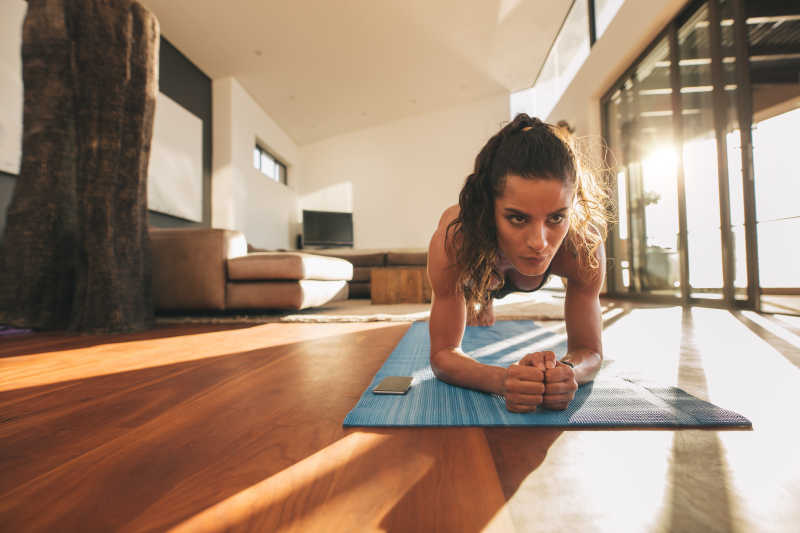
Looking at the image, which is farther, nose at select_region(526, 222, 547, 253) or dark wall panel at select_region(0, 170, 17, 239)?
dark wall panel at select_region(0, 170, 17, 239)

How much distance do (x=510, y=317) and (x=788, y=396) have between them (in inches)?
59.2

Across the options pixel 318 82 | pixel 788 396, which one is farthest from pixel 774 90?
pixel 318 82

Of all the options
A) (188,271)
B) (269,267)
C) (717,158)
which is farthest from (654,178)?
(188,271)

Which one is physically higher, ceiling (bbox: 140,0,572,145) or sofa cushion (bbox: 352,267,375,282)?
ceiling (bbox: 140,0,572,145)

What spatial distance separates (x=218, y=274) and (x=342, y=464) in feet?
7.59

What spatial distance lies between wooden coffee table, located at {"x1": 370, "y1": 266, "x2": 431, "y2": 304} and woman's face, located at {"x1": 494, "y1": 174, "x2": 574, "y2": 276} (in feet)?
9.28

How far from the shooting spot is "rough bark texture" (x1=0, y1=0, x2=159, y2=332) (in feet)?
6.50

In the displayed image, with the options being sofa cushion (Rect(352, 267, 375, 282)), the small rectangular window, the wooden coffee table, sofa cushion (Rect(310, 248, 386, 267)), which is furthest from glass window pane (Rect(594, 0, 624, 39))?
the small rectangular window

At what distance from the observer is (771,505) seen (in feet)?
1.43

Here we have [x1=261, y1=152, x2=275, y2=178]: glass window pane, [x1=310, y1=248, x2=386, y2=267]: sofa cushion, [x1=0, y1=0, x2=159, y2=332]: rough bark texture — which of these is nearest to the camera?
[x1=0, y1=0, x2=159, y2=332]: rough bark texture

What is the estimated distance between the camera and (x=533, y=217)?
77 centimetres

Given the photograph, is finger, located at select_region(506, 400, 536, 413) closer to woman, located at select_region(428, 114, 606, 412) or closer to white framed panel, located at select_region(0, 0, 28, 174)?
woman, located at select_region(428, 114, 606, 412)

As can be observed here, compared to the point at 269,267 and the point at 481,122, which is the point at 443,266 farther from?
the point at 481,122

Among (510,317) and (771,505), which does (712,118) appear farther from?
(771,505)
